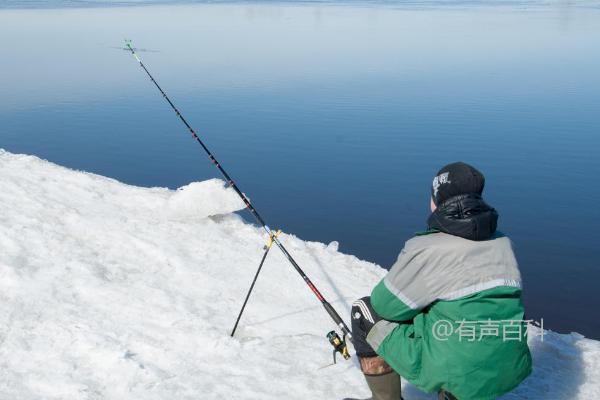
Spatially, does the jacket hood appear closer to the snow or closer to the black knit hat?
Answer: the black knit hat

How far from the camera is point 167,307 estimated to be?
241 inches

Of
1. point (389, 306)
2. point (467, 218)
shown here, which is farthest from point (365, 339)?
point (467, 218)

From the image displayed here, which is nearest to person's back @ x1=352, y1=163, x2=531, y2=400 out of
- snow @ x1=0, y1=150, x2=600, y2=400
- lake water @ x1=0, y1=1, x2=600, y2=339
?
snow @ x1=0, y1=150, x2=600, y2=400

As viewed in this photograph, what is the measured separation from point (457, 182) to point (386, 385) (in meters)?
1.60

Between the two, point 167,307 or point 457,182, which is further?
point 167,307

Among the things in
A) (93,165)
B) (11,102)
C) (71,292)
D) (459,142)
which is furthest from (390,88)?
(71,292)

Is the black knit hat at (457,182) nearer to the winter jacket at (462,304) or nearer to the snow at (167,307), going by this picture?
the winter jacket at (462,304)

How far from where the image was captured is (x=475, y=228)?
3.53 metres

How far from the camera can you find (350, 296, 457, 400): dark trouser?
408cm

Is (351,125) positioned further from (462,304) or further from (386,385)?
(462,304)

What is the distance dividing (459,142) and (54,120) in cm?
1480

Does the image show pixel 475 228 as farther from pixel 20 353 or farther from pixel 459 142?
pixel 459 142

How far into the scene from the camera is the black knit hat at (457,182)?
3.69m

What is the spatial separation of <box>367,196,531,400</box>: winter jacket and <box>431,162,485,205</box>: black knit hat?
0.08 meters
